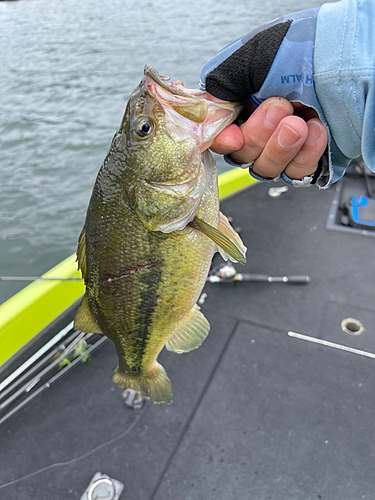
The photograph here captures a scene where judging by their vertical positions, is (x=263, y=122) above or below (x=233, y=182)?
above

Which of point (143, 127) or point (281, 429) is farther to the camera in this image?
point (281, 429)

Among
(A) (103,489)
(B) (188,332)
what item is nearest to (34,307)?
(A) (103,489)

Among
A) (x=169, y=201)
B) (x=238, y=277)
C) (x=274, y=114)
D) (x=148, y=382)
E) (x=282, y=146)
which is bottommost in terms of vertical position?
(x=238, y=277)

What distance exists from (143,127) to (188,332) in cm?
94

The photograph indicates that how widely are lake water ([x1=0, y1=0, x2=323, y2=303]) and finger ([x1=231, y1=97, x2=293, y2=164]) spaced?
4.64 meters

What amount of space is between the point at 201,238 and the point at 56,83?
10.3m

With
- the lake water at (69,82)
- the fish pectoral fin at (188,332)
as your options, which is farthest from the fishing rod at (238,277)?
the lake water at (69,82)

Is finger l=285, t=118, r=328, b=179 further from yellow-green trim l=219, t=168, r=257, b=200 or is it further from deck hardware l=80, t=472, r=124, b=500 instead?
yellow-green trim l=219, t=168, r=257, b=200

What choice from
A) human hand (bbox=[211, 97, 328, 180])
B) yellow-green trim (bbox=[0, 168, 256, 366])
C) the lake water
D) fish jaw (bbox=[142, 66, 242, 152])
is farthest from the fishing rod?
the lake water

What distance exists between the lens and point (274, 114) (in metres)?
1.39

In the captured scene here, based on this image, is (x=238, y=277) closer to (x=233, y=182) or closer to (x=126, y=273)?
(x=233, y=182)

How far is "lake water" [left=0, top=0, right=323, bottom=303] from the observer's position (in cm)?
633

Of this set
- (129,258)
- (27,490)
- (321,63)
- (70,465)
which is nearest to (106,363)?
(70,465)

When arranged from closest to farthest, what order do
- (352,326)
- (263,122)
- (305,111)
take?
1. (263,122)
2. (305,111)
3. (352,326)
